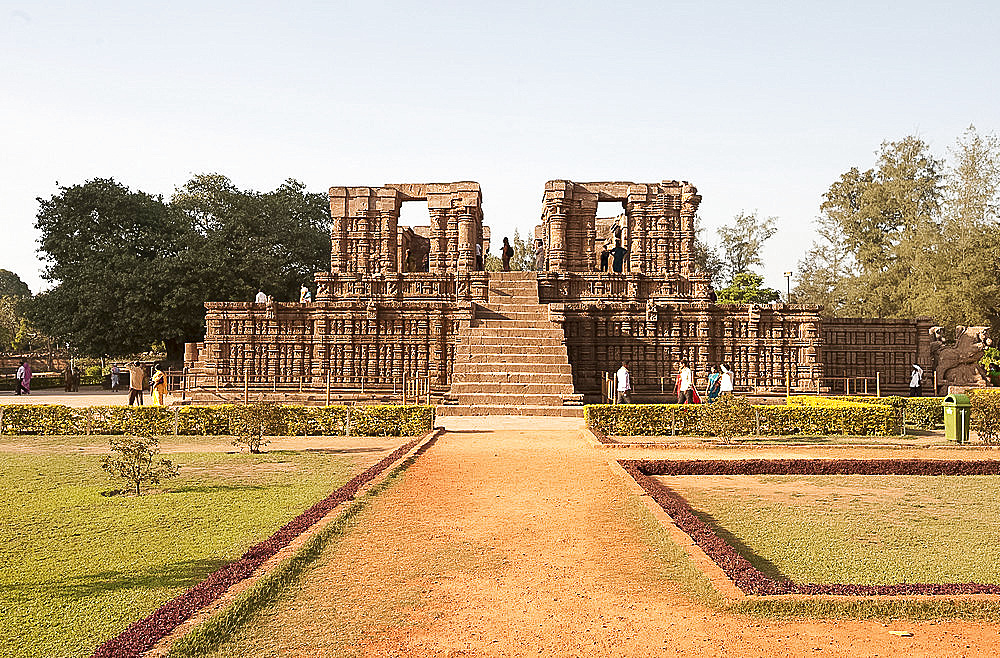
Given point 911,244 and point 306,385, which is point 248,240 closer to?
point 306,385

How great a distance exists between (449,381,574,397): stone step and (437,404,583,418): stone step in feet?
2.98

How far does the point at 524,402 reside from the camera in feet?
73.1

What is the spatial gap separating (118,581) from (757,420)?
48.0 ft

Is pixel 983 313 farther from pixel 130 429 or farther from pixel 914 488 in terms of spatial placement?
pixel 130 429

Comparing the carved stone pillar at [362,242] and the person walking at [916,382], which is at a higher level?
the carved stone pillar at [362,242]

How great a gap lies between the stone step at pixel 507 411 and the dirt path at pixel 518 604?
1222cm

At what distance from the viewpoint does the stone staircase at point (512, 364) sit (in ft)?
72.3

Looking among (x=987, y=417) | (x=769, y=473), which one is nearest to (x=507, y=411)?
(x=769, y=473)

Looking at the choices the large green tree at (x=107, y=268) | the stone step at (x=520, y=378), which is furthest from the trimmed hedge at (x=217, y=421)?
the large green tree at (x=107, y=268)

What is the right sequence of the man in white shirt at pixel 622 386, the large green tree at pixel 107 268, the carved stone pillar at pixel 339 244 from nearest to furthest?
1. the man in white shirt at pixel 622 386
2. the carved stone pillar at pixel 339 244
3. the large green tree at pixel 107 268

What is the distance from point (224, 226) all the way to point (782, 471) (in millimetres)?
38956

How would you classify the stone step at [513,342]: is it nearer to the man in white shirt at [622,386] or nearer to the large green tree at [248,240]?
the man in white shirt at [622,386]

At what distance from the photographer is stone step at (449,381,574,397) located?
74.3 feet

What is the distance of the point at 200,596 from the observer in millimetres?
5379
